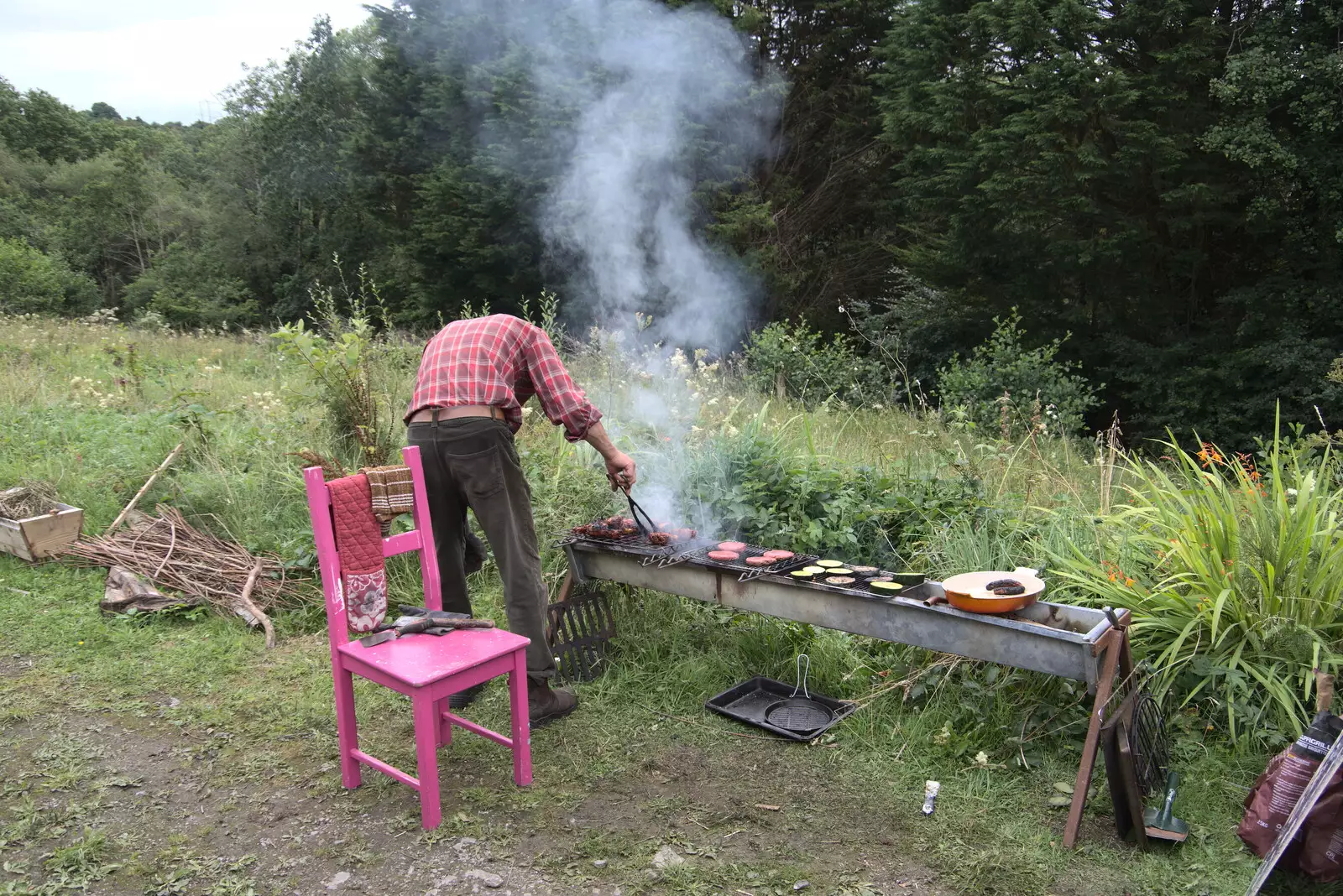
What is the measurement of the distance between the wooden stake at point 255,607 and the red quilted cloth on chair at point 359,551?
1764 millimetres

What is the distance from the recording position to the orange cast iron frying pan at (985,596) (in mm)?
2859

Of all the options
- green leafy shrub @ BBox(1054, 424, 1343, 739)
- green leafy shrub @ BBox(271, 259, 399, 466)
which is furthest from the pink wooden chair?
green leafy shrub @ BBox(271, 259, 399, 466)

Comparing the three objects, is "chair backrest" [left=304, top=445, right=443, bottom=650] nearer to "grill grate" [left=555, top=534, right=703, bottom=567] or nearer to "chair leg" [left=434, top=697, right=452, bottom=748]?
"chair leg" [left=434, top=697, right=452, bottom=748]

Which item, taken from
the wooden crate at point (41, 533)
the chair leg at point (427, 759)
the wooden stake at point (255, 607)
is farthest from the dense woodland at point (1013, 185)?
the chair leg at point (427, 759)

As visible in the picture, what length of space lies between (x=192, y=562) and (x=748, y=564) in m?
3.77

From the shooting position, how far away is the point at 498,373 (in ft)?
11.3

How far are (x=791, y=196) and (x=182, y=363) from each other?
32.7ft

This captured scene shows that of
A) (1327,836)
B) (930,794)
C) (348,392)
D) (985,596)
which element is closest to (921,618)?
(985,596)

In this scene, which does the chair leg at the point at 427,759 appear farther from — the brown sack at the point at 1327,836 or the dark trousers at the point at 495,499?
the brown sack at the point at 1327,836

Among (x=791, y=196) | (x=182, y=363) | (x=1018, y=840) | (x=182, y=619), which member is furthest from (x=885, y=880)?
(x=791, y=196)

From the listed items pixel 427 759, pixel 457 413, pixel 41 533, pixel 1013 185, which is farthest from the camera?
pixel 1013 185

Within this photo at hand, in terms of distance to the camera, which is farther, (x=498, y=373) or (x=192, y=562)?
(x=192, y=562)

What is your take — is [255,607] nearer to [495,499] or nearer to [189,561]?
[189,561]

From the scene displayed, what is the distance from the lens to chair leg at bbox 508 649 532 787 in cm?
302
